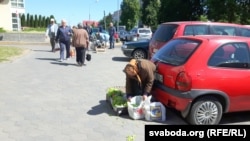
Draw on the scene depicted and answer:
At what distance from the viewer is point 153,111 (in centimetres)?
628

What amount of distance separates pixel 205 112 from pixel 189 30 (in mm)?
4979

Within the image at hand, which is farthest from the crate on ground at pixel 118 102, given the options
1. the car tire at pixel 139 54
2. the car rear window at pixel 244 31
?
the car tire at pixel 139 54

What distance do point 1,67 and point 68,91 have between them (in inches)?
195

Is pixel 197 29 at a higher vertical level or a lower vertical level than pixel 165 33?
higher

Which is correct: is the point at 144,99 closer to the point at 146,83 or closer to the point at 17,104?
the point at 146,83

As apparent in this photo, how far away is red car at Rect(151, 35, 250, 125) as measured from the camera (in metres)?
5.72

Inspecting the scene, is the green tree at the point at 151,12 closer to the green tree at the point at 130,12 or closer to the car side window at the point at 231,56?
the green tree at the point at 130,12

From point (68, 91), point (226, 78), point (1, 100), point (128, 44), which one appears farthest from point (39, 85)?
point (128, 44)

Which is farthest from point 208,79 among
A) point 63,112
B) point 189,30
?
point 189,30

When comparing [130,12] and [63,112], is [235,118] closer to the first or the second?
[63,112]

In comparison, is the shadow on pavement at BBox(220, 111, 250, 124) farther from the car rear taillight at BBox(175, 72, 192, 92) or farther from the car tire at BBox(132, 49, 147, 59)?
the car tire at BBox(132, 49, 147, 59)

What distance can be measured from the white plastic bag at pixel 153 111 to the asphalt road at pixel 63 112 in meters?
0.12

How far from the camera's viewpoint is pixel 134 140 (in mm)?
5383

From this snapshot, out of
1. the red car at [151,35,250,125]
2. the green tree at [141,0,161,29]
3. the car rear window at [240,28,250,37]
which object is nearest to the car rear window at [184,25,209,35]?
the car rear window at [240,28,250,37]
